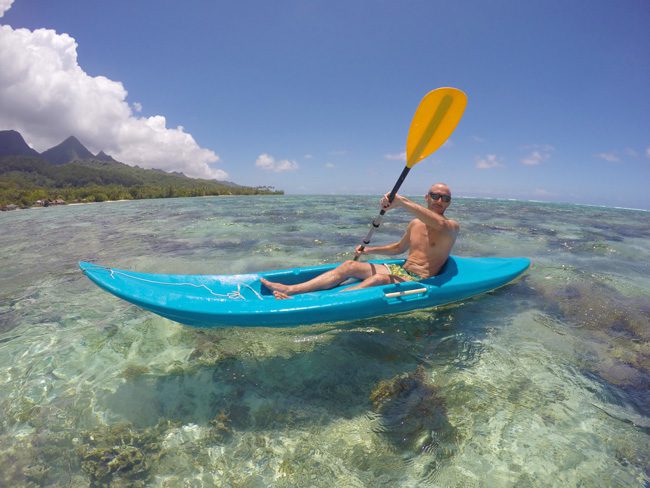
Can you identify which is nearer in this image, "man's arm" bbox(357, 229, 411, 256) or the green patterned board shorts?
the green patterned board shorts

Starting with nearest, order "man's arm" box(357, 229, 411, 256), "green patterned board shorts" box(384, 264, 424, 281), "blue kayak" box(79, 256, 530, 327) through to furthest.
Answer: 1. "blue kayak" box(79, 256, 530, 327)
2. "green patterned board shorts" box(384, 264, 424, 281)
3. "man's arm" box(357, 229, 411, 256)

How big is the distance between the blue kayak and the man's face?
45.0 inches

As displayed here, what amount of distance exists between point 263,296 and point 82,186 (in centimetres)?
9437

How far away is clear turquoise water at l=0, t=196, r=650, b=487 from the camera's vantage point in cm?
263

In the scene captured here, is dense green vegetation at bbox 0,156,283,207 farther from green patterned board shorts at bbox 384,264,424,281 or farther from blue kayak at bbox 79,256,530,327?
green patterned board shorts at bbox 384,264,424,281

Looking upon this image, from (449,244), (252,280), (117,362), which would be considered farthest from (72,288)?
(449,244)

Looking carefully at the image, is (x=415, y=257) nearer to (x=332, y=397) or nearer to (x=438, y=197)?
(x=438, y=197)

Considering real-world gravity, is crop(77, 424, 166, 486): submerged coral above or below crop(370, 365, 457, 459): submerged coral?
below

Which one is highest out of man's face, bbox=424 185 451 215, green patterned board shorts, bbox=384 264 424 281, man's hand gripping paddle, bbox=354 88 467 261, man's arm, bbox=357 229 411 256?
man's hand gripping paddle, bbox=354 88 467 261

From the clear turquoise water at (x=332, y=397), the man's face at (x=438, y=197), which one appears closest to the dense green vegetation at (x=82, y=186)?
the clear turquoise water at (x=332, y=397)

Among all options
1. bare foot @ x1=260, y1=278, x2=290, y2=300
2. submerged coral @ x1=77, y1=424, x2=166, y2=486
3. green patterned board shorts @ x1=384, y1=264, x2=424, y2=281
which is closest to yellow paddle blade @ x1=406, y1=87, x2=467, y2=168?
green patterned board shorts @ x1=384, y1=264, x2=424, y2=281

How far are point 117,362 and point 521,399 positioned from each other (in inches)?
182

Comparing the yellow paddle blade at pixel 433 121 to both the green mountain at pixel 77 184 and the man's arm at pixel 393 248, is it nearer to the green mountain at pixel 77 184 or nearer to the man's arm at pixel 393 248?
the man's arm at pixel 393 248

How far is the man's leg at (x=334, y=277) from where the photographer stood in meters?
4.75
